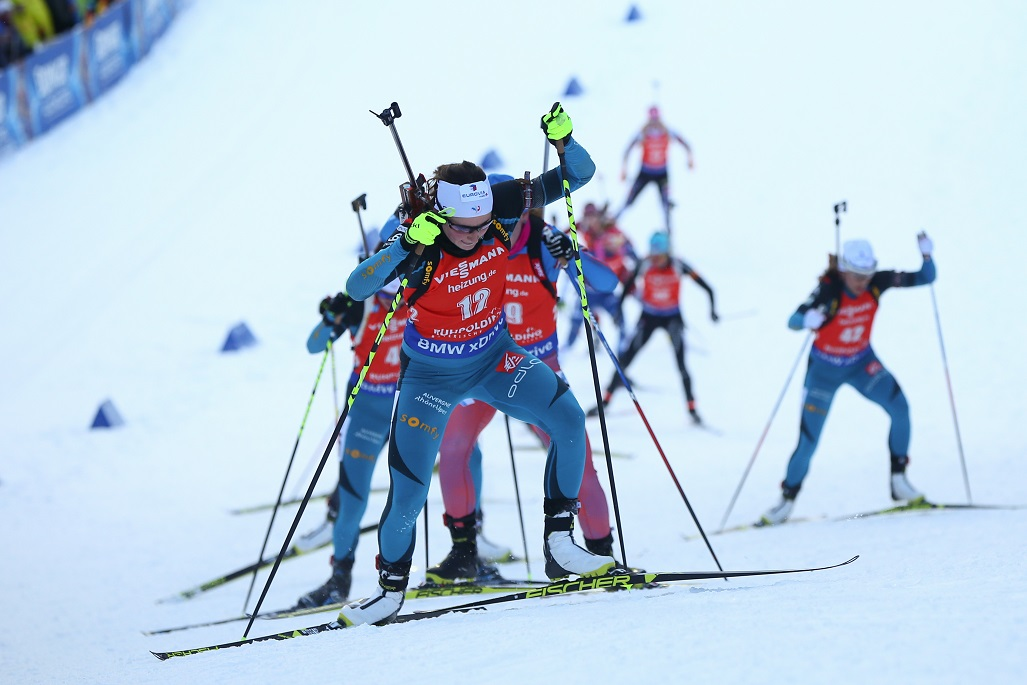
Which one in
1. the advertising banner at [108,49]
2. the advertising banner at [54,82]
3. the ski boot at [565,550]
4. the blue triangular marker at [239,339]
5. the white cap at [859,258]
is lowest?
the ski boot at [565,550]

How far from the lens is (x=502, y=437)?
9.65m

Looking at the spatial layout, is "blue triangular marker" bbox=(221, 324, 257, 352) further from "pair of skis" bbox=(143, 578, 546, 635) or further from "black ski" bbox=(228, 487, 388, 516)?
"pair of skis" bbox=(143, 578, 546, 635)

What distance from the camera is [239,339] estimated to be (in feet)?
36.9

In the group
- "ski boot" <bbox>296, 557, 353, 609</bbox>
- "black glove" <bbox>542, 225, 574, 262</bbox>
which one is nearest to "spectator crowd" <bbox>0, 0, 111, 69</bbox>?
"ski boot" <bbox>296, 557, 353, 609</bbox>

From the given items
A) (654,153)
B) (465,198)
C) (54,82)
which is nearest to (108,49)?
(54,82)

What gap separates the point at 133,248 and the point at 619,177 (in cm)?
676

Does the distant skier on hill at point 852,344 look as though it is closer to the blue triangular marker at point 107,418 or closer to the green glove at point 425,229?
the green glove at point 425,229

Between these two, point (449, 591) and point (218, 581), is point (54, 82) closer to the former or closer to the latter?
point (218, 581)

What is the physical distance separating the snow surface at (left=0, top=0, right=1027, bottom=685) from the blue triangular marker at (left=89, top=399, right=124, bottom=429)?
16 centimetres

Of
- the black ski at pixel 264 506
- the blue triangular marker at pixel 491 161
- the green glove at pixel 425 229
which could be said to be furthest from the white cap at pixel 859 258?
the blue triangular marker at pixel 491 161

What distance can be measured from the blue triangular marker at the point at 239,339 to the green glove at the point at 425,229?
7.46 metres

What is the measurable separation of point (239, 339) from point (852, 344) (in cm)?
678

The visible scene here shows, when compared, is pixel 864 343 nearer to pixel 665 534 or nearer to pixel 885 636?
pixel 665 534

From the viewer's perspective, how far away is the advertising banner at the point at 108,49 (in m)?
17.0
